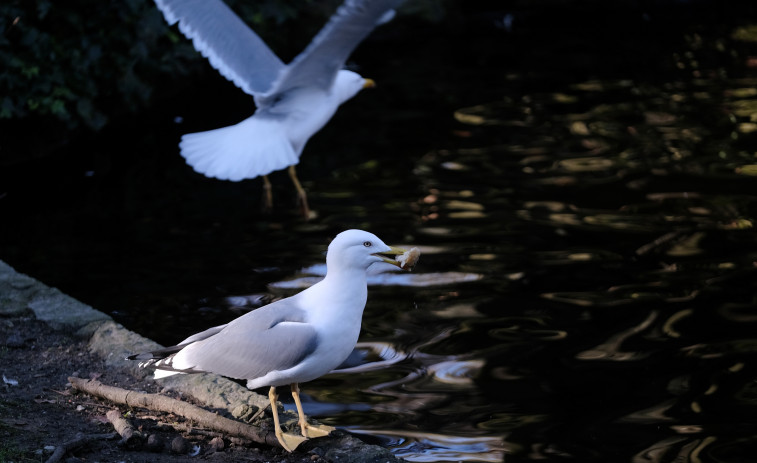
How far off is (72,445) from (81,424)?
1.09 ft

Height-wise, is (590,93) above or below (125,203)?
below

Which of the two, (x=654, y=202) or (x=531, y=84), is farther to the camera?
(x=531, y=84)

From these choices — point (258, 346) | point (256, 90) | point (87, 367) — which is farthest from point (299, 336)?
point (256, 90)

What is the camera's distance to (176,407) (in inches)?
143

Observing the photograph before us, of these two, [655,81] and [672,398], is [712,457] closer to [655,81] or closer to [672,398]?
[672,398]

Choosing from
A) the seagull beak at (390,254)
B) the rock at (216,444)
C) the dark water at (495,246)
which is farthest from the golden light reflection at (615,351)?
the rock at (216,444)

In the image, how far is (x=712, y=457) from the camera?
3.69 m

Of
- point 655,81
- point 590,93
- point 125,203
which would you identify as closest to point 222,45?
point 125,203

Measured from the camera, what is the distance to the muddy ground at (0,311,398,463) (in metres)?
3.24

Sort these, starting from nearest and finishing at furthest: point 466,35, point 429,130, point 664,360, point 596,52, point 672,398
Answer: point 672,398 < point 664,360 < point 429,130 < point 596,52 < point 466,35

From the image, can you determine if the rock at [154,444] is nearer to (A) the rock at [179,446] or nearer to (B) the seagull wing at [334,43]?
(A) the rock at [179,446]

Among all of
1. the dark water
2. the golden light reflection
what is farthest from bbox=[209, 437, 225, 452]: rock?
the golden light reflection

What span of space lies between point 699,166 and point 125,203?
4.21 meters

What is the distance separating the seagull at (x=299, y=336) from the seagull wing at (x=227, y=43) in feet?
9.59
